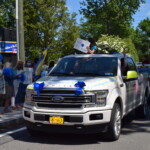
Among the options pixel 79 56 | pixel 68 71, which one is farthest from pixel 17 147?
pixel 79 56

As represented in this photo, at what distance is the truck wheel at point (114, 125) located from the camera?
19.9 feet

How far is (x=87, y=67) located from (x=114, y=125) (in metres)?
1.66

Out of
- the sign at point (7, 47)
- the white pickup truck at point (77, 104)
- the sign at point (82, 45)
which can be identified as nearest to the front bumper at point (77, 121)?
the white pickup truck at point (77, 104)

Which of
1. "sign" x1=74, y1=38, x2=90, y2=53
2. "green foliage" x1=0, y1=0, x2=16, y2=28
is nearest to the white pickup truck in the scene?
"sign" x1=74, y1=38, x2=90, y2=53

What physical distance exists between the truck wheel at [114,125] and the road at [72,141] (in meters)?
0.13

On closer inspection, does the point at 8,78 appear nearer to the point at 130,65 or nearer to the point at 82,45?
the point at 82,45

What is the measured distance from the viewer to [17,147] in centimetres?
596

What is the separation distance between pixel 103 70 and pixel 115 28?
38.9 m

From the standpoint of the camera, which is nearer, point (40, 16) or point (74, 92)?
point (74, 92)

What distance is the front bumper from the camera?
18.9 ft

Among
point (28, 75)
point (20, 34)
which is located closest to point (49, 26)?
point (20, 34)

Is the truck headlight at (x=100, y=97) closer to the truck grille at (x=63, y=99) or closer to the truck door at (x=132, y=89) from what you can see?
the truck grille at (x=63, y=99)

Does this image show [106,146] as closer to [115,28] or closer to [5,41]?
[5,41]

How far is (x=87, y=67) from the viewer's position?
23.6 ft
